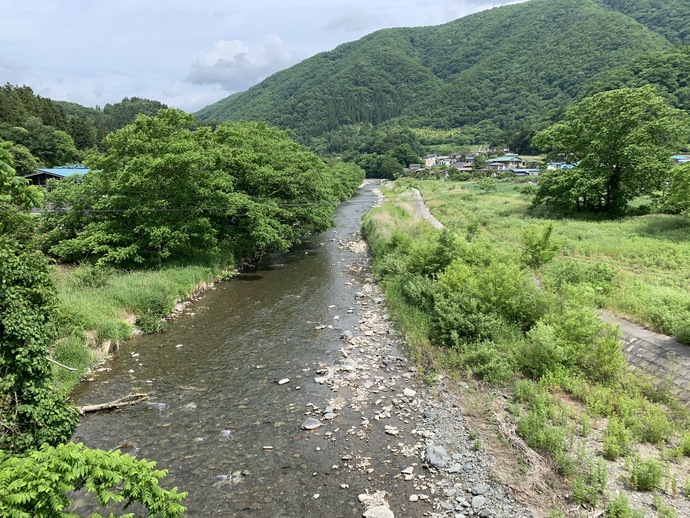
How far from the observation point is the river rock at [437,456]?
9211 mm

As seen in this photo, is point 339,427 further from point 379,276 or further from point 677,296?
point 379,276

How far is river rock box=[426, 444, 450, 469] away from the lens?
30.2ft

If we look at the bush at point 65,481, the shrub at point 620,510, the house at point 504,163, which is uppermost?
the house at point 504,163

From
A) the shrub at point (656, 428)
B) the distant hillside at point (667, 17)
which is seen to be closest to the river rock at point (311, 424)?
the shrub at point (656, 428)

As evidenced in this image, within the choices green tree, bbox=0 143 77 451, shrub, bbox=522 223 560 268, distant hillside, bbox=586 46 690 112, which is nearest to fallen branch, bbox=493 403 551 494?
green tree, bbox=0 143 77 451

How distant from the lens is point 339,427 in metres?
10.9

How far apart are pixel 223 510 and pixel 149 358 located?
8.64 m

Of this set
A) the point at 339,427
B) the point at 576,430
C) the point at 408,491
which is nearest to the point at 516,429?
the point at 576,430

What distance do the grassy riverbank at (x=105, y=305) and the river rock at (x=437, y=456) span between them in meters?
10.1

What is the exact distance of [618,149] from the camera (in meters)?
35.5

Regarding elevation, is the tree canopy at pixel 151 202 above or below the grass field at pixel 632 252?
above

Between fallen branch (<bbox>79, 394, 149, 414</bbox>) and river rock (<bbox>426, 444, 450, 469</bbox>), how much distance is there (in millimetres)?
8877

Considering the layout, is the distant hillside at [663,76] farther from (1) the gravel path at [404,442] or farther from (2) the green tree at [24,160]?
(2) the green tree at [24,160]

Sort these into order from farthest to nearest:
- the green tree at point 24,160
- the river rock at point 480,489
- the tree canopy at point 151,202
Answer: the green tree at point 24,160
the tree canopy at point 151,202
the river rock at point 480,489
